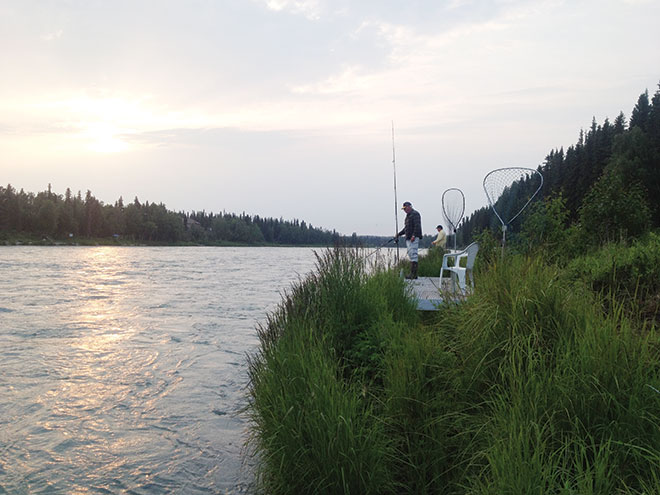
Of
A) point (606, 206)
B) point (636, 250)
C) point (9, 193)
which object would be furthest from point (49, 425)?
point (9, 193)

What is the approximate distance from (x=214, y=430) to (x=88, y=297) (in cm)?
1524

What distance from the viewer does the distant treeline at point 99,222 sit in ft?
327

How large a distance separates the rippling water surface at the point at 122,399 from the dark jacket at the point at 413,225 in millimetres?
4960

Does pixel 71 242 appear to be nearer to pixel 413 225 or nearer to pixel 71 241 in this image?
pixel 71 241

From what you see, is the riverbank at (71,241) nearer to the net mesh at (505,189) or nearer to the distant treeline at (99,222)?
the distant treeline at (99,222)

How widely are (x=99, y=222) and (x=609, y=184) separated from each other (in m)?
117

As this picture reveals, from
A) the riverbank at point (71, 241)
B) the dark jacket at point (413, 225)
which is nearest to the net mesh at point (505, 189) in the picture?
the dark jacket at point (413, 225)

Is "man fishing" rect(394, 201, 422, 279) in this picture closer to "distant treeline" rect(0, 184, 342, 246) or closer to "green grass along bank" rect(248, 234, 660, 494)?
"green grass along bank" rect(248, 234, 660, 494)

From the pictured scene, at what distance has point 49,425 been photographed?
19.9 feet

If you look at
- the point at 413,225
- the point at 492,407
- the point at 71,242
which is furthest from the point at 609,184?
the point at 71,242

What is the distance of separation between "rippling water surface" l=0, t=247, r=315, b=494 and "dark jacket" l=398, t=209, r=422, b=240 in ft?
16.3

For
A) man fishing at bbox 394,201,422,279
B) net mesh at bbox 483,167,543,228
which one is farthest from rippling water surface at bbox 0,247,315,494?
man fishing at bbox 394,201,422,279

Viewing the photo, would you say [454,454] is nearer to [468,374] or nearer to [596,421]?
[468,374]

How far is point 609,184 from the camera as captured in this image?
47.7 feet
